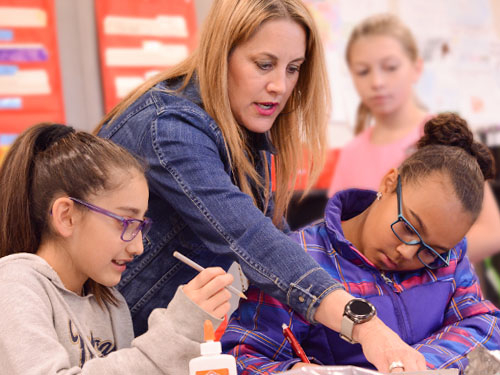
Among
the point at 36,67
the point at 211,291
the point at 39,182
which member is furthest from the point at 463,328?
the point at 36,67

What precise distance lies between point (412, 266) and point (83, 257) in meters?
0.65

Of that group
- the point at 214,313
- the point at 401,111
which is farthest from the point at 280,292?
the point at 401,111

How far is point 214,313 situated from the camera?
3.31 ft

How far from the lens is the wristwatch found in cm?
103

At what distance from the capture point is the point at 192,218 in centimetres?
121

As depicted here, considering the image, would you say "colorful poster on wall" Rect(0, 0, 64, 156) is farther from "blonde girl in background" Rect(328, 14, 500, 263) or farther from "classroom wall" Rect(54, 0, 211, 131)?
"blonde girl in background" Rect(328, 14, 500, 263)

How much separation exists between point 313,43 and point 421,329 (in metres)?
0.63

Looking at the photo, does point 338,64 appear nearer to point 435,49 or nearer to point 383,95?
point 435,49

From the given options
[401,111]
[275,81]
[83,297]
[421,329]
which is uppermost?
[275,81]

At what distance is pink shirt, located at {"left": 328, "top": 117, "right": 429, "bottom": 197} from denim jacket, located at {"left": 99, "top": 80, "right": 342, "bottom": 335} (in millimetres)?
1143

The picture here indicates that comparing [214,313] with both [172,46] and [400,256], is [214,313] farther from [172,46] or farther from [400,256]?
[172,46]

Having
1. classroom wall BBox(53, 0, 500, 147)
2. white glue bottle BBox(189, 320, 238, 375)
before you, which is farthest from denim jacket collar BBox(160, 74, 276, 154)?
classroom wall BBox(53, 0, 500, 147)

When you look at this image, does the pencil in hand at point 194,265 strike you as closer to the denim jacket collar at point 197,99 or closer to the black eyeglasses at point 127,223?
the black eyeglasses at point 127,223

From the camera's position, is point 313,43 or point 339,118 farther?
point 339,118
